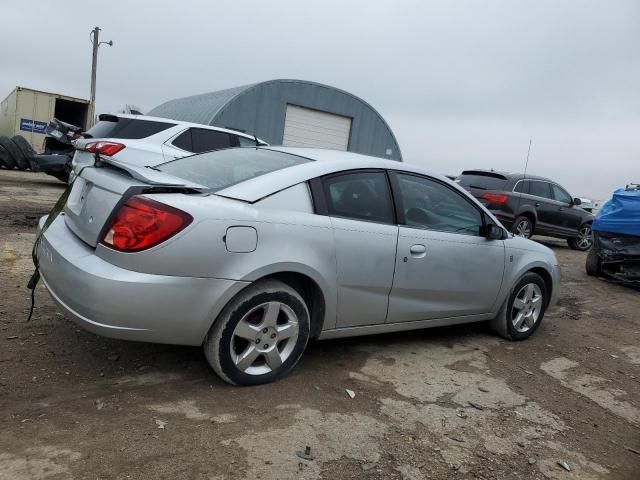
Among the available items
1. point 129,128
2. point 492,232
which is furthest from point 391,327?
point 129,128

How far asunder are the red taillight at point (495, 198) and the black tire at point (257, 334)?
339 inches

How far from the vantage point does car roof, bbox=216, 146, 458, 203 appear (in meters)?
3.04

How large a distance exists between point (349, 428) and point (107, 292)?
1.46m

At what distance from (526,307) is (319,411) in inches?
102

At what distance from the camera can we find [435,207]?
4031mm

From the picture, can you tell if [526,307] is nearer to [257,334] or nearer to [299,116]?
[257,334]

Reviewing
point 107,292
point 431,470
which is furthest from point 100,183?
point 431,470

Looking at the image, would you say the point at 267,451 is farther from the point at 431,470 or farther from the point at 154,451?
the point at 431,470

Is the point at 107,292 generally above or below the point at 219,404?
above

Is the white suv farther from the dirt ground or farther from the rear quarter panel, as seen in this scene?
the rear quarter panel

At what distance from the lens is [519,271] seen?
455 centimetres

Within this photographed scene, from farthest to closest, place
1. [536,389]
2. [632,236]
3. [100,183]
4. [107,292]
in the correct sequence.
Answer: [632,236] → [536,389] → [100,183] → [107,292]

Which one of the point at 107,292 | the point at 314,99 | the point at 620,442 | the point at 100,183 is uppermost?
the point at 314,99

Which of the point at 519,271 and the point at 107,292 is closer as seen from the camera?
the point at 107,292
